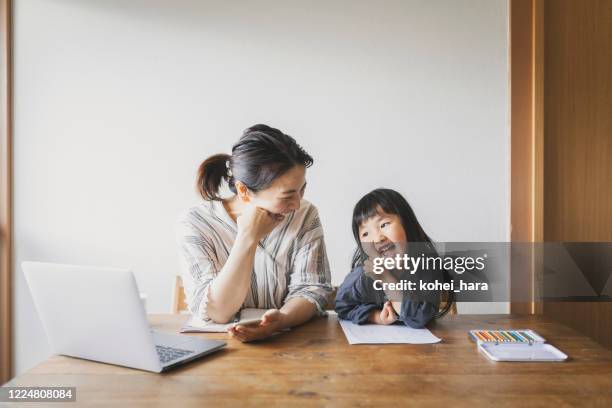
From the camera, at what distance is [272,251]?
146cm

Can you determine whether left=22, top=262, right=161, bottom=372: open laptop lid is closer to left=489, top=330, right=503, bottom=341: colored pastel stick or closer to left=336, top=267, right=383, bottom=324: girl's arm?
left=336, top=267, right=383, bottom=324: girl's arm

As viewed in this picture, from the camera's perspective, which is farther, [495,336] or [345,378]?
[495,336]

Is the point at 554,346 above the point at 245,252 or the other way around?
the other way around

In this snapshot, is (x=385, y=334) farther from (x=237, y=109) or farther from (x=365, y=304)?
(x=237, y=109)

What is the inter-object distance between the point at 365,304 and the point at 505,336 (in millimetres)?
355

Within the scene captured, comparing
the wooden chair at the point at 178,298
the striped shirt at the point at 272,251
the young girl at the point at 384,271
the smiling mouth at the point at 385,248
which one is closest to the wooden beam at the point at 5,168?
the wooden chair at the point at 178,298

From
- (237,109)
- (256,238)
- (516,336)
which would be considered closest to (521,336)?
(516,336)

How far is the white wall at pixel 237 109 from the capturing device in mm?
2123

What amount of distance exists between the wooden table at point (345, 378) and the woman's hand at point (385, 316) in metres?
0.17

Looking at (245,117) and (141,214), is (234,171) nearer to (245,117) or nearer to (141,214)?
(245,117)

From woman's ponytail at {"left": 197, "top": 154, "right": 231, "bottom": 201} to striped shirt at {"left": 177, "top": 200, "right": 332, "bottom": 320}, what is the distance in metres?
0.03

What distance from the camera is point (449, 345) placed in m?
1.09

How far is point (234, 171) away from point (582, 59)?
166cm

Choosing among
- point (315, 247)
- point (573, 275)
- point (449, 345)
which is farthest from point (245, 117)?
point (573, 275)
